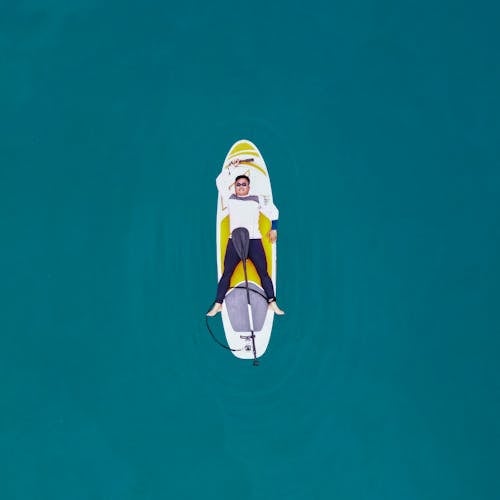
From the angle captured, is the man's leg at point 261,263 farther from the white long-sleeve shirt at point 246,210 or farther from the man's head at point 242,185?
the man's head at point 242,185

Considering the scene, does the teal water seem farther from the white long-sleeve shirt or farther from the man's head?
the man's head

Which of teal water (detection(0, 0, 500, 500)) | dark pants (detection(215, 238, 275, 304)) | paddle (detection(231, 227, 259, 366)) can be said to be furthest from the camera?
teal water (detection(0, 0, 500, 500))

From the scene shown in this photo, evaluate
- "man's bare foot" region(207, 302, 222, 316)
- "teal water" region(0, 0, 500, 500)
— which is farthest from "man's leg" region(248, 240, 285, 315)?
"man's bare foot" region(207, 302, 222, 316)

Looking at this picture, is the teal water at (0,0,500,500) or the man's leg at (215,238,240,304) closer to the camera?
the man's leg at (215,238,240,304)

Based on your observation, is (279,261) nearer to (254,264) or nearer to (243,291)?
(254,264)

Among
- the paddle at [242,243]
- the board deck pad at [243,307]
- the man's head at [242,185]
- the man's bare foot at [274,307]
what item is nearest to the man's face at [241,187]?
the man's head at [242,185]

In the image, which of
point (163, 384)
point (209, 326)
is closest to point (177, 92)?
point (209, 326)

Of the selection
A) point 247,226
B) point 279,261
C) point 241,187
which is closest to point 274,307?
point 279,261

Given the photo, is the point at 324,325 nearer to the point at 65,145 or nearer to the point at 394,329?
the point at 394,329
